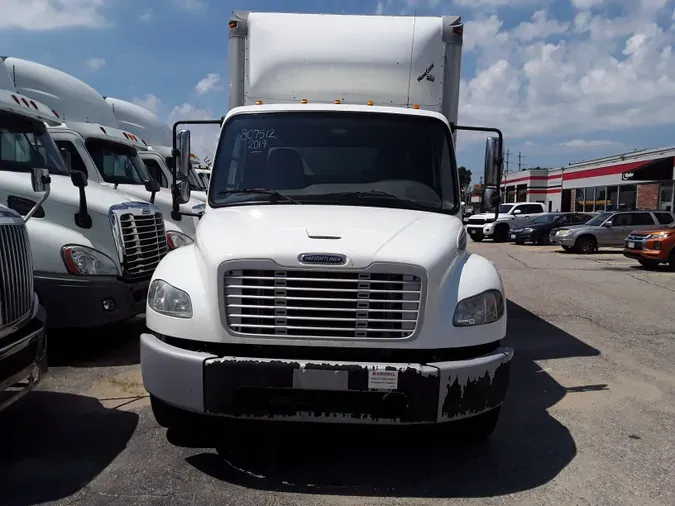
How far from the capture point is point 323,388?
3.34 meters

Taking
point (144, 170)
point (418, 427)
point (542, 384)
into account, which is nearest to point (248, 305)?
point (418, 427)

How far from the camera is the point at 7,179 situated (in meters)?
5.75

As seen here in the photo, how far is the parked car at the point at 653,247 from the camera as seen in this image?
51.0 ft

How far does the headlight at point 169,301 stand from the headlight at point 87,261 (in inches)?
90.5

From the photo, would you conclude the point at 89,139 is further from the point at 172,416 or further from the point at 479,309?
the point at 479,309

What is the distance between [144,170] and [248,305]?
297 inches

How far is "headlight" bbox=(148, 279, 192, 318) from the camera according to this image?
3.59m

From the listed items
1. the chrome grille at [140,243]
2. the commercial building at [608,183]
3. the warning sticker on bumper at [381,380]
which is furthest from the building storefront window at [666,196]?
the warning sticker on bumper at [381,380]

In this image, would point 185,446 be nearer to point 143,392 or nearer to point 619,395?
point 143,392

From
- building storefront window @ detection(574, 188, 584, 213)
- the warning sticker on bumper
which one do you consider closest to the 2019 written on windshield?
the warning sticker on bumper

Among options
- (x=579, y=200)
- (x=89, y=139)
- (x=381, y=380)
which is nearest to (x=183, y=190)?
(x=381, y=380)

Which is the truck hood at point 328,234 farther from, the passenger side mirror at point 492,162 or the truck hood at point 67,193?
the truck hood at point 67,193

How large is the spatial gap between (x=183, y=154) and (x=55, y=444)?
261 cm

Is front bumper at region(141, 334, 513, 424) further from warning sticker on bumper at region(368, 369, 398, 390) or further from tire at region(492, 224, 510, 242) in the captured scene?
tire at region(492, 224, 510, 242)
